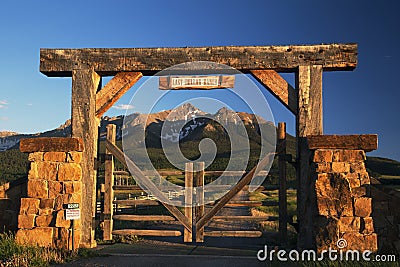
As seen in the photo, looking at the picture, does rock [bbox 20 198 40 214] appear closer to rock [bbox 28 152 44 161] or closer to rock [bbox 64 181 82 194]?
rock [bbox 64 181 82 194]

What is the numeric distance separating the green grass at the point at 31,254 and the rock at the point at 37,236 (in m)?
0.14

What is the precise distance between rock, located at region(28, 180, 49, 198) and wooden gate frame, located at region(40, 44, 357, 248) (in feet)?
3.01

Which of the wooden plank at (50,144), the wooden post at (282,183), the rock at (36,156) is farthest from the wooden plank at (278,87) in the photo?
the rock at (36,156)

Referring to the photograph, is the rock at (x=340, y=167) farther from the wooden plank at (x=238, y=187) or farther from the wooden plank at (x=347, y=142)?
the wooden plank at (x=238, y=187)

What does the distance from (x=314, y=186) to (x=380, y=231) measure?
4.95 ft

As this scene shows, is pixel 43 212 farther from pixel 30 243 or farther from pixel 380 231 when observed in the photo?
pixel 380 231

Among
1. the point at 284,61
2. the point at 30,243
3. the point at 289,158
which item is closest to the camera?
the point at 30,243

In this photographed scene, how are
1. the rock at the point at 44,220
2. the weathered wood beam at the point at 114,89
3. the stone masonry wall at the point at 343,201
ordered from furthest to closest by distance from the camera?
the weathered wood beam at the point at 114,89, the rock at the point at 44,220, the stone masonry wall at the point at 343,201

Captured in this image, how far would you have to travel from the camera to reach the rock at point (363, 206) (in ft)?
22.7

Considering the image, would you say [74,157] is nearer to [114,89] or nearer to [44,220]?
[44,220]

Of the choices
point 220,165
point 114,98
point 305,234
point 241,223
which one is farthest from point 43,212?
point 220,165

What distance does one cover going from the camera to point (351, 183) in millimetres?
7074

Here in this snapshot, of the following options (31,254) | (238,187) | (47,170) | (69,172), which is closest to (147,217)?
(238,187)

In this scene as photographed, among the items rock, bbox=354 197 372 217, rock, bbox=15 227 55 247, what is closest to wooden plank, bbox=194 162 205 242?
rock, bbox=15 227 55 247
